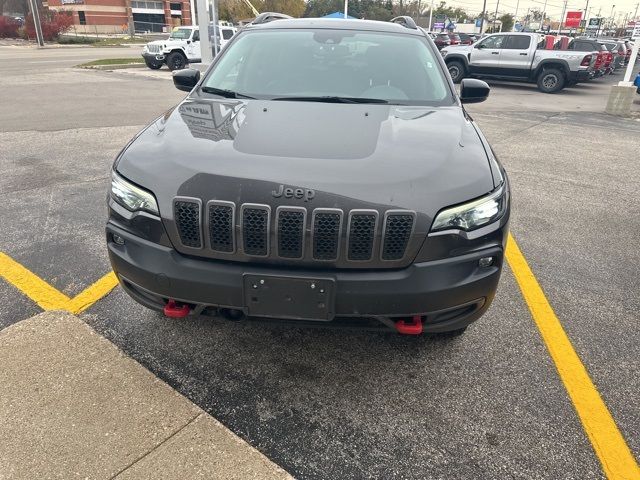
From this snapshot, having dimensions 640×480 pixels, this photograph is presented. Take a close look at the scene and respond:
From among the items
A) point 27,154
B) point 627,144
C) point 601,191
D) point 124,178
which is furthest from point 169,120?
point 627,144

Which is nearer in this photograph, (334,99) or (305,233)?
(305,233)

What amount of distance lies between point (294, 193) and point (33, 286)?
90.2 inches

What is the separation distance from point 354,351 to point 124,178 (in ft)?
5.07

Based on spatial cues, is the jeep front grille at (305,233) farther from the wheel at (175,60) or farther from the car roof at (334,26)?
the wheel at (175,60)

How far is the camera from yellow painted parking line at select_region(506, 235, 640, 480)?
6.84 ft

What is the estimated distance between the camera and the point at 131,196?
226 cm

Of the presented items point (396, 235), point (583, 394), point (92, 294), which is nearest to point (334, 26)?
point (396, 235)

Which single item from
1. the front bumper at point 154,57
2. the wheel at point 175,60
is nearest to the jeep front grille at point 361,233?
the wheel at point 175,60

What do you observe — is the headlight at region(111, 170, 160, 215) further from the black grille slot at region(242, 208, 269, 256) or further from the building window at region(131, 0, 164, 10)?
the building window at region(131, 0, 164, 10)

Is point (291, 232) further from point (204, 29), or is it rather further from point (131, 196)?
point (204, 29)

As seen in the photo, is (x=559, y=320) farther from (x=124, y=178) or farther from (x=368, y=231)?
(x=124, y=178)

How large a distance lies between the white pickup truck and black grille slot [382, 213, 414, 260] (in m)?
19.0

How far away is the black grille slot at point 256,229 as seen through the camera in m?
2.03

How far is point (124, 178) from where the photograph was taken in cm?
232
